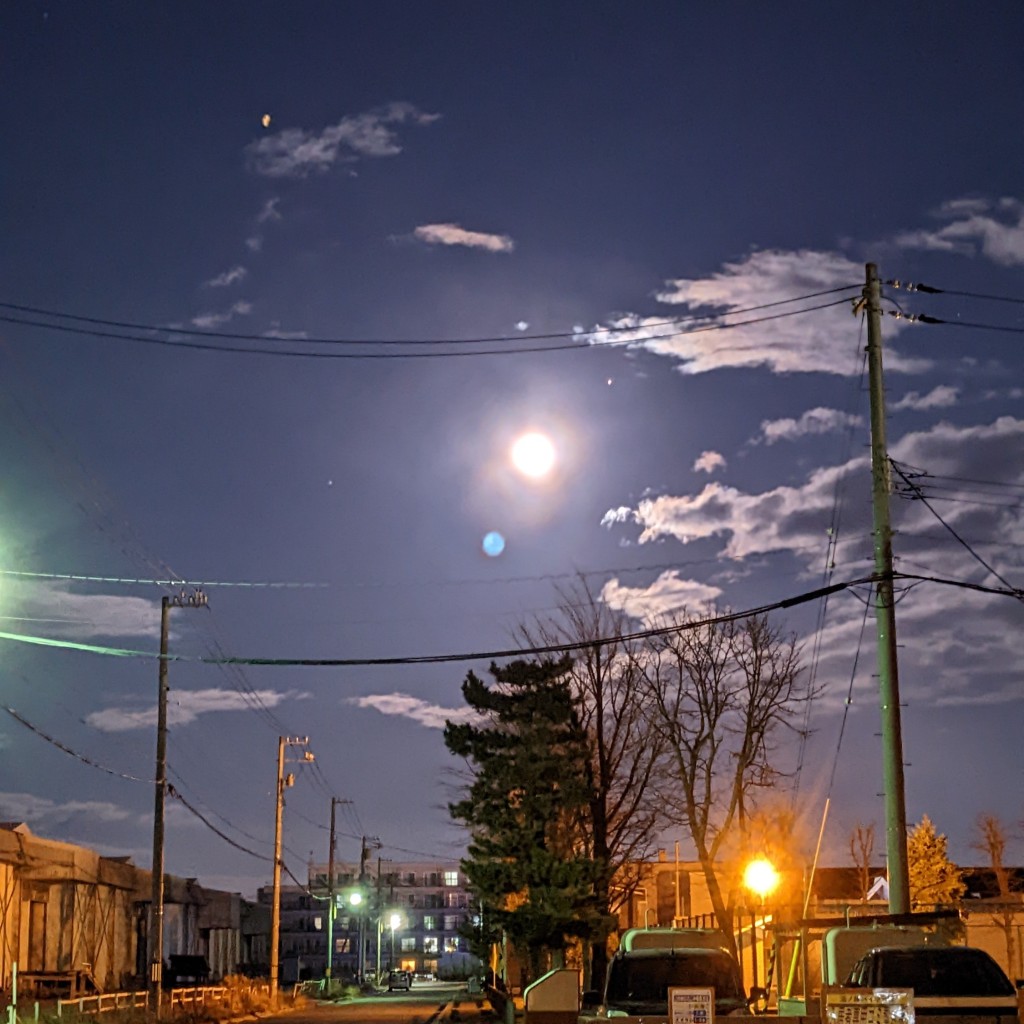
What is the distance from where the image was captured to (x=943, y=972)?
54.0 feet

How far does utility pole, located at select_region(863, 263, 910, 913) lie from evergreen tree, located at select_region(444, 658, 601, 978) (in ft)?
58.0

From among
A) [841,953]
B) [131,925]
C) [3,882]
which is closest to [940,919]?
[841,953]

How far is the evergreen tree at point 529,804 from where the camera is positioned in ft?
130

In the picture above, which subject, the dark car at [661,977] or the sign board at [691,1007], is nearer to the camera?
the sign board at [691,1007]

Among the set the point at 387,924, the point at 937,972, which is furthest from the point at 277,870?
the point at 387,924

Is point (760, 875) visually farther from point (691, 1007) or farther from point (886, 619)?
point (691, 1007)

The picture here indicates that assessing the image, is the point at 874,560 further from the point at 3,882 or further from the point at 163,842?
the point at 3,882

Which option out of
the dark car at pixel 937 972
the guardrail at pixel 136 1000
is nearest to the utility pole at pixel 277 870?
the guardrail at pixel 136 1000

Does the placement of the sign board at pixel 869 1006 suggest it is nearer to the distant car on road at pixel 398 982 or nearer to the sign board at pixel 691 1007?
the sign board at pixel 691 1007

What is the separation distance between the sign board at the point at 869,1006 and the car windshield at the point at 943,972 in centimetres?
362

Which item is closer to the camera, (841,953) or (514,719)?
(841,953)

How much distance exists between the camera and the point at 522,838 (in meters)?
39.9

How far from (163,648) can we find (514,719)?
1085 cm

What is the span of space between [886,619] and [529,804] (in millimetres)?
18971
